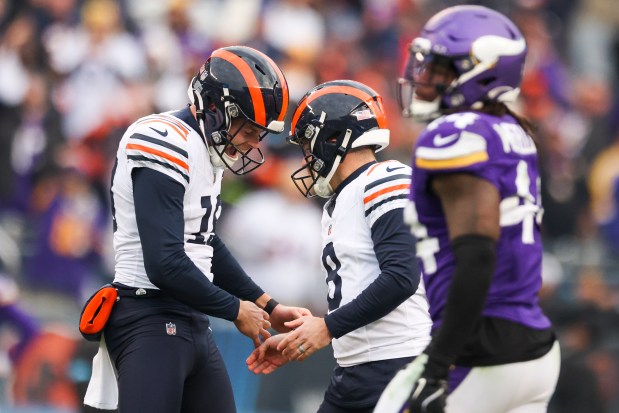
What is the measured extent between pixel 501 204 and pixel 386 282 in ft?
3.57

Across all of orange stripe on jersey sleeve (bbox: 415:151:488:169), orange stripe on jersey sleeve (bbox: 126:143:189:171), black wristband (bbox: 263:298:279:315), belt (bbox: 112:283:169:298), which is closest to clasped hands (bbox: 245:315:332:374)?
black wristband (bbox: 263:298:279:315)

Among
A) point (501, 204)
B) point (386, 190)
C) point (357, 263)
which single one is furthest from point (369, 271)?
point (501, 204)

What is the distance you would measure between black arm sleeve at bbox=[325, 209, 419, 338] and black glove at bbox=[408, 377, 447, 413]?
45.1 inches

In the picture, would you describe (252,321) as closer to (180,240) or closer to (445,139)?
(180,240)

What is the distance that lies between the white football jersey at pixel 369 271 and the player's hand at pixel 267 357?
0.31 metres

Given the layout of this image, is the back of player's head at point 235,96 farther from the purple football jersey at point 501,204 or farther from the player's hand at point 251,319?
the purple football jersey at point 501,204

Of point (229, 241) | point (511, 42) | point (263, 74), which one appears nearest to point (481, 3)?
point (229, 241)

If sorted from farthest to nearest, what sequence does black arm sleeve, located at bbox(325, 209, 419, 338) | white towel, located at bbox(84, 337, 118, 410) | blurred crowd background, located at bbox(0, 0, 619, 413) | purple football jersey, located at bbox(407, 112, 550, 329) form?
blurred crowd background, located at bbox(0, 0, 619, 413) < white towel, located at bbox(84, 337, 118, 410) < black arm sleeve, located at bbox(325, 209, 419, 338) < purple football jersey, located at bbox(407, 112, 550, 329)

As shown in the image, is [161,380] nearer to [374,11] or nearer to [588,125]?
[588,125]

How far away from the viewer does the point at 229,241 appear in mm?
10195

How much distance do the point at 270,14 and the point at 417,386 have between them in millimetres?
9049

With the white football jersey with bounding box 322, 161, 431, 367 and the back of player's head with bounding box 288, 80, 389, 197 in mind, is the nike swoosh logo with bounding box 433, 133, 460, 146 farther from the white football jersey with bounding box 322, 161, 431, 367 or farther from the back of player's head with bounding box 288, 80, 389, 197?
the back of player's head with bounding box 288, 80, 389, 197

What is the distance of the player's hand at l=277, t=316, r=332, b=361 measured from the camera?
524 centimetres

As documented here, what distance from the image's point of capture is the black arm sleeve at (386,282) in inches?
202
